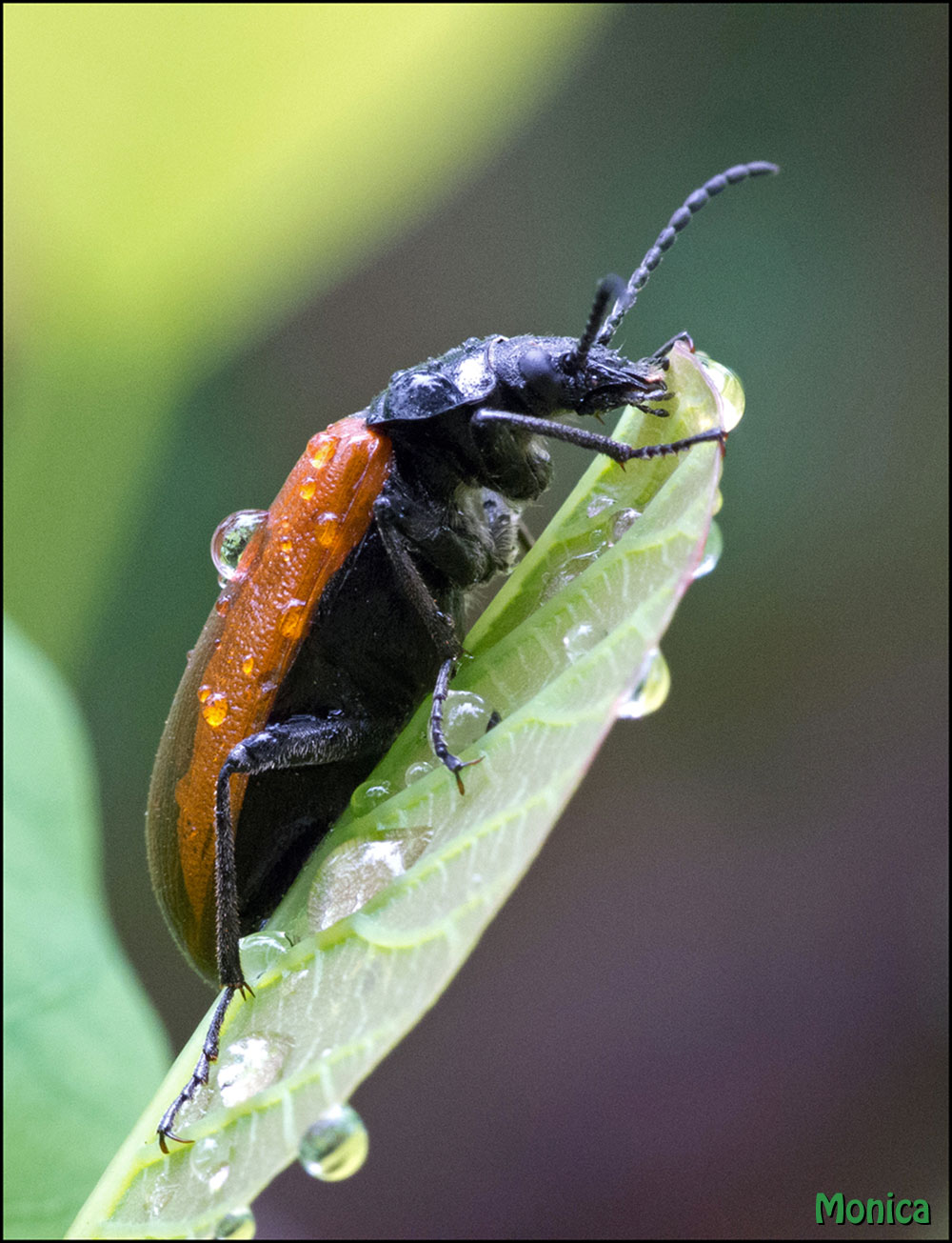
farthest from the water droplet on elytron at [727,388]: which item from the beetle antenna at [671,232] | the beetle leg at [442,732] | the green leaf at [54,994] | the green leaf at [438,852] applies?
the green leaf at [54,994]

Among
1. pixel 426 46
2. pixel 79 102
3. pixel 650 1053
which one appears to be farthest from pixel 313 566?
pixel 650 1053

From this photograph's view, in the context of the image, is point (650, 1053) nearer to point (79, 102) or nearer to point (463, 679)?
point (463, 679)

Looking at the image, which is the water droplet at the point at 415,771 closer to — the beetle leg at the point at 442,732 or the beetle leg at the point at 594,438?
the beetle leg at the point at 442,732

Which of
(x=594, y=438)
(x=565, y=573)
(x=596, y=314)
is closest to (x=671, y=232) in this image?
(x=596, y=314)

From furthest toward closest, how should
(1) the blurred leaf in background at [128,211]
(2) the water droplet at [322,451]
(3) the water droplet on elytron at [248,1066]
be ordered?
(1) the blurred leaf in background at [128,211], (2) the water droplet at [322,451], (3) the water droplet on elytron at [248,1066]

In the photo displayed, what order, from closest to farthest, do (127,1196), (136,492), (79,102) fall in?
(127,1196)
(79,102)
(136,492)

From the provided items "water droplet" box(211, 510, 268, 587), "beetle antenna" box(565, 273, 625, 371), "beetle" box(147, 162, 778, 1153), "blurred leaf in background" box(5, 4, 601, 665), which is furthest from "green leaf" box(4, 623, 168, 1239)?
"blurred leaf in background" box(5, 4, 601, 665)
